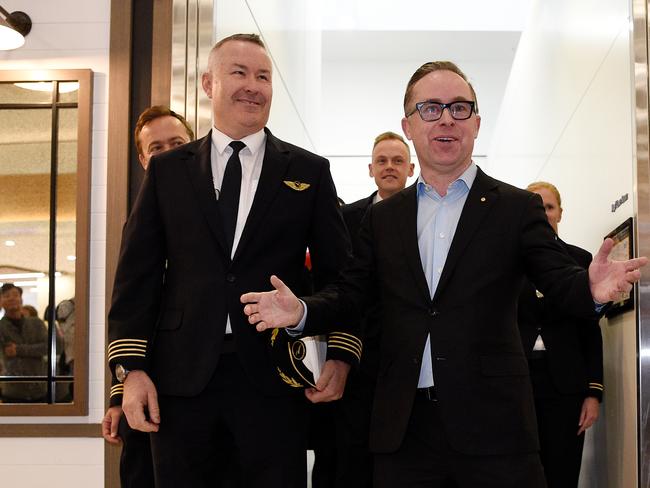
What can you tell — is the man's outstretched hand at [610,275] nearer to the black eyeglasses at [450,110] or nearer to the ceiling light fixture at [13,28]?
the black eyeglasses at [450,110]

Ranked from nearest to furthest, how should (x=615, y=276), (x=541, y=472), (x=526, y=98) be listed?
(x=615, y=276)
(x=541, y=472)
(x=526, y=98)

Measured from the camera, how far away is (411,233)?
260cm

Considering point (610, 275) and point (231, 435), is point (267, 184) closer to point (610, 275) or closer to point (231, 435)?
point (231, 435)

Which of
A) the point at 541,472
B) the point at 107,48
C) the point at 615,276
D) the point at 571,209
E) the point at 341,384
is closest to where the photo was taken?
the point at 615,276

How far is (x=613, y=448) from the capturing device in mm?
4570

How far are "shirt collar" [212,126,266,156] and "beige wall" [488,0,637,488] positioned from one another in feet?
6.59

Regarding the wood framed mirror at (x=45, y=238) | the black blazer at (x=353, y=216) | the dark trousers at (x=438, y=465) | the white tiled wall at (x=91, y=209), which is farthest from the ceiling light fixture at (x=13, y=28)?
the dark trousers at (x=438, y=465)

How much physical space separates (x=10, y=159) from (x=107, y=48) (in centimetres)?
→ 72

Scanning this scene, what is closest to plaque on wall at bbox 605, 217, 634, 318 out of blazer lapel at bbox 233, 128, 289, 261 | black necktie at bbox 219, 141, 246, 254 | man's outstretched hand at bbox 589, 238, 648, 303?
man's outstretched hand at bbox 589, 238, 648, 303

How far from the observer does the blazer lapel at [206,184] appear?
2.59m

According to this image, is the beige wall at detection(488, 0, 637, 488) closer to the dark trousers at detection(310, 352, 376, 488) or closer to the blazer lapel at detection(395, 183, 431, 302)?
the dark trousers at detection(310, 352, 376, 488)

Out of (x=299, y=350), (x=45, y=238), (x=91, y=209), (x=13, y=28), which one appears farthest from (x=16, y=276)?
(x=299, y=350)

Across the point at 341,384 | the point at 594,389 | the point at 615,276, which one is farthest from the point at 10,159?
the point at 615,276

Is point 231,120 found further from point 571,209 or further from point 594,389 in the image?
point 571,209
